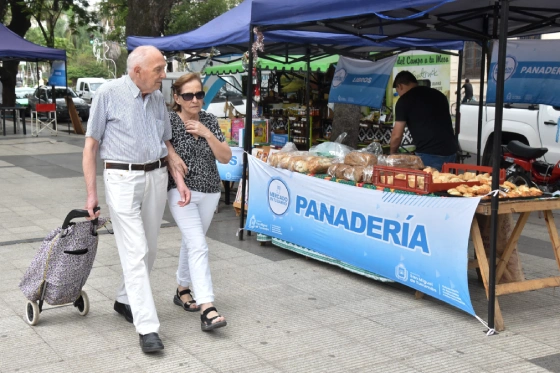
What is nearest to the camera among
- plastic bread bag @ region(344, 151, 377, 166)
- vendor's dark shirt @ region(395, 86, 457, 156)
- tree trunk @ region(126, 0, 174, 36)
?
plastic bread bag @ region(344, 151, 377, 166)

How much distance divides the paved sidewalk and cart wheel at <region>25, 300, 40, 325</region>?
5 cm

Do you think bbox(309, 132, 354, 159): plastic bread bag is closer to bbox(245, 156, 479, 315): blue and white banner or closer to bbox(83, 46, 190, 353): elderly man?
bbox(245, 156, 479, 315): blue and white banner

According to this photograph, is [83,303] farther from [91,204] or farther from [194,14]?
[194,14]

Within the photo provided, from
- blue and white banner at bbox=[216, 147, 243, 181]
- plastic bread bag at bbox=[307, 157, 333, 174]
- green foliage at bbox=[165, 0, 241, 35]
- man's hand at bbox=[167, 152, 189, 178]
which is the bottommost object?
blue and white banner at bbox=[216, 147, 243, 181]

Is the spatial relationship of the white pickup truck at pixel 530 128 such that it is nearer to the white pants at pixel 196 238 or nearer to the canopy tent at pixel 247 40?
the canopy tent at pixel 247 40

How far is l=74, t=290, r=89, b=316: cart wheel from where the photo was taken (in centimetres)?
498

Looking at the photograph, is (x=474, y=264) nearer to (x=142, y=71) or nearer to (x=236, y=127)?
(x=142, y=71)

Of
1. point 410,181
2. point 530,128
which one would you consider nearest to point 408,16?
point 410,181

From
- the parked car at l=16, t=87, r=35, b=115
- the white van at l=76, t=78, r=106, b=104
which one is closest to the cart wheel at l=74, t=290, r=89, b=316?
the parked car at l=16, t=87, r=35, b=115

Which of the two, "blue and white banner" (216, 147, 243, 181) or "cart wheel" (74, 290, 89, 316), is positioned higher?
"blue and white banner" (216, 147, 243, 181)

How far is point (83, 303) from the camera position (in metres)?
5.00

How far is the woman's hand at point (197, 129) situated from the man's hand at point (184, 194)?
0.36 m

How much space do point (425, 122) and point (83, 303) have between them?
161 inches

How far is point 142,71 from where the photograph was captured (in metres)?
4.32
